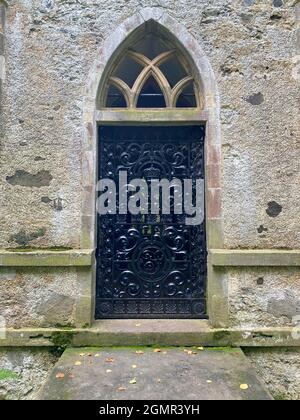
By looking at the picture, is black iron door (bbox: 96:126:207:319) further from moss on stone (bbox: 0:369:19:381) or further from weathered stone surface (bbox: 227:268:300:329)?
moss on stone (bbox: 0:369:19:381)

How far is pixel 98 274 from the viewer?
4.11 m

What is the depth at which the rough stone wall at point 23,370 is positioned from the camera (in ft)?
12.3

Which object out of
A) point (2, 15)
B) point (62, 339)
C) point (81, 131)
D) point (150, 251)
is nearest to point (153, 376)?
point (62, 339)

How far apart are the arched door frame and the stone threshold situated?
307mm

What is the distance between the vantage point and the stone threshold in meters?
3.71

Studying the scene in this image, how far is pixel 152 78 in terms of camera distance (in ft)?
14.9

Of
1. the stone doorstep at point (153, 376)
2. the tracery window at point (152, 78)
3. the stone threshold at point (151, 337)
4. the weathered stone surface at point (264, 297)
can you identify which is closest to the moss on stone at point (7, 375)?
the stone threshold at point (151, 337)

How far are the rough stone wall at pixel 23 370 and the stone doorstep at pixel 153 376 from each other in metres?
→ 0.43

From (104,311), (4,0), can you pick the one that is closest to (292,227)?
(104,311)

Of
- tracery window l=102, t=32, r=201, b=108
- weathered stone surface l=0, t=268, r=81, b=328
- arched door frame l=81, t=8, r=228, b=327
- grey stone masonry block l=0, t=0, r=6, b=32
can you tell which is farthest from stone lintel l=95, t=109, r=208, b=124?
weathered stone surface l=0, t=268, r=81, b=328

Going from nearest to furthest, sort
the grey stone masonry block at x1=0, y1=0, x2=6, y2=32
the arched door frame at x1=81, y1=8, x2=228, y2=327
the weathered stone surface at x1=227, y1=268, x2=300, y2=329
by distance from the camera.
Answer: the weathered stone surface at x1=227, y1=268, x2=300, y2=329 < the arched door frame at x1=81, y1=8, x2=228, y2=327 < the grey stone masonry block at x1=0, y1=0, x2=6, y2=32

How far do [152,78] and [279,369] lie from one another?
392cm

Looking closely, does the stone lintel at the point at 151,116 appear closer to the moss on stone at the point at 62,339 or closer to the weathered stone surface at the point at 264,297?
the weathered stone surface at the point at 264,297

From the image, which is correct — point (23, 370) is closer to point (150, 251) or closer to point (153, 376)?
point (153, 376)
